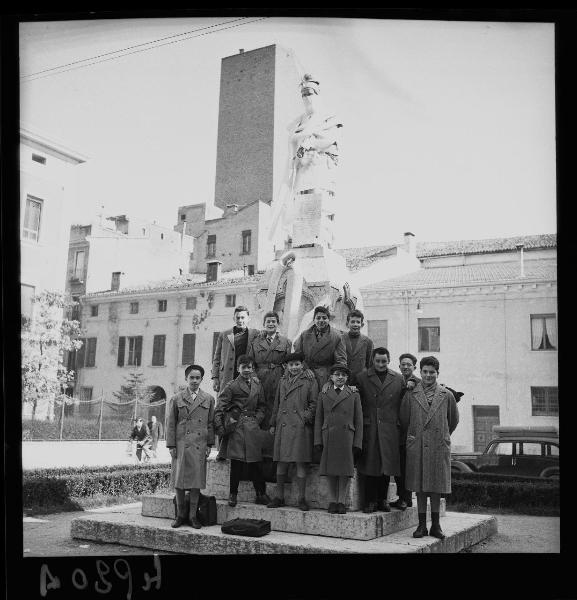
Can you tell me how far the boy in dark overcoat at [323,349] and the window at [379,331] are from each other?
28.0 ft

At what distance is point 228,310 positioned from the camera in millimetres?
16688

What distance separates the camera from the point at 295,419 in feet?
18.7

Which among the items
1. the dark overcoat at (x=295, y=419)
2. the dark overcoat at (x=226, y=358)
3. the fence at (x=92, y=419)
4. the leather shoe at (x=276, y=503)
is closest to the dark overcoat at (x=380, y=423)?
the dark overcoat at (x=295, y=419)

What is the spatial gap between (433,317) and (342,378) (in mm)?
9204

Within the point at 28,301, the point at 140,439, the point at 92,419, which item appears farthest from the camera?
the point at 92,419

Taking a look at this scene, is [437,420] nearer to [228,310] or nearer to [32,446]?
[32,446]

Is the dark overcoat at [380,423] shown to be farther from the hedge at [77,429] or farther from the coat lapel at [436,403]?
the hedge at [77,429]

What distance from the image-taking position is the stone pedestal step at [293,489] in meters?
5.77

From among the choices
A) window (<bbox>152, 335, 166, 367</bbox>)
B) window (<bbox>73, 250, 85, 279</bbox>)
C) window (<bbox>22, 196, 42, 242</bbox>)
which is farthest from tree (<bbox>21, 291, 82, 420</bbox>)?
window (<bbox>73, 250, 85, 279</bbox>)

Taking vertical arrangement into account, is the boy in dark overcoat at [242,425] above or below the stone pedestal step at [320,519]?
above

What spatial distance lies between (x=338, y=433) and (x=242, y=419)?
851mm

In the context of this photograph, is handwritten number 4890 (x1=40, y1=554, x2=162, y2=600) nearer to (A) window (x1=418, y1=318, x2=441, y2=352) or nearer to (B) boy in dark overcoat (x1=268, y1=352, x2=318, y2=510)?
(B) boy in dark overcoat (x1=268, y1=352, x2=318, y2=510)

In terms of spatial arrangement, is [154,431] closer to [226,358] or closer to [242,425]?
[226,358]

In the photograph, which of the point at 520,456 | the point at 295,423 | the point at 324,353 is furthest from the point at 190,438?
the point at 520,456
